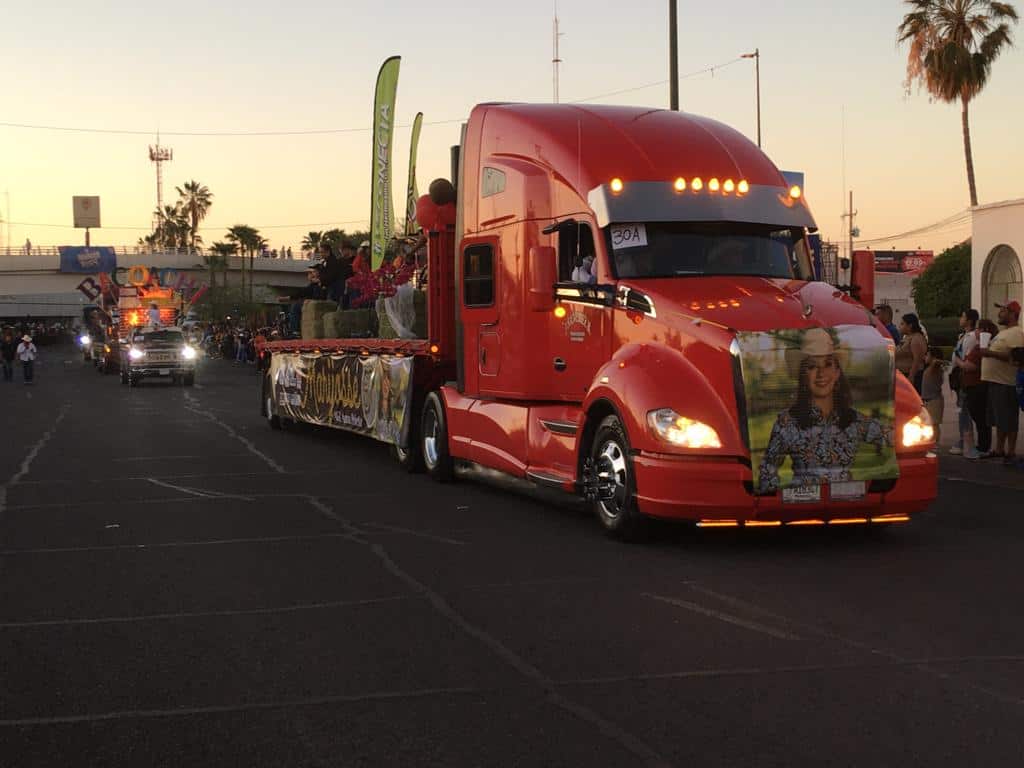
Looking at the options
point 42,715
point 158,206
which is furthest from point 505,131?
point 158,206

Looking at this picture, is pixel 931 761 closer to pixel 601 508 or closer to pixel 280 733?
pixel 280 733

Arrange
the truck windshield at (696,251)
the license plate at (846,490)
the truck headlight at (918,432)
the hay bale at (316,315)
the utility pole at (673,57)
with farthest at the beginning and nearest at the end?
the utility pole at (673,57) → the hay bale at (316,315) → the truck windshield at (696,251) → the truck headlight at (918,432) → the license plate at (846,490)

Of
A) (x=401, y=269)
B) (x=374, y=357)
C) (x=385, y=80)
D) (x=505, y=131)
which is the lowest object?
(x=374, y=357)

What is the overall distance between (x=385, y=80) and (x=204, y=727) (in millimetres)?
20284

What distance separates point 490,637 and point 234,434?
1579 centimetres

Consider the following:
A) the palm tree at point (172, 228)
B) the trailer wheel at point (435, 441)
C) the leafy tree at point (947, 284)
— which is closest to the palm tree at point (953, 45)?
the leafy tree at point (947, 284)

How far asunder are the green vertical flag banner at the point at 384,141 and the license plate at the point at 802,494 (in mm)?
14546

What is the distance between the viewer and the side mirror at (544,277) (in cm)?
1092

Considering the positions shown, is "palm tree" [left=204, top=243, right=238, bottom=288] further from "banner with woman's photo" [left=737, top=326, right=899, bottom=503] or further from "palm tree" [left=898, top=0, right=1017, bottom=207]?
"banner with woman's photo" [left=737, top=326, right=899, bottom=503]

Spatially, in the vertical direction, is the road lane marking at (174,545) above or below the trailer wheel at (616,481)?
below

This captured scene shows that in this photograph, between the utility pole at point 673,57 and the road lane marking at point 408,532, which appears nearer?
the road lane marking at point 408,532

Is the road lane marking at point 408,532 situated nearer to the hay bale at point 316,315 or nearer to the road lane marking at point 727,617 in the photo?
the road lane marking at point 727,617

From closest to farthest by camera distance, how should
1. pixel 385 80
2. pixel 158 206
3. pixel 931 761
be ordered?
pixel 931 761, pixel 385 80, pixel 158 206

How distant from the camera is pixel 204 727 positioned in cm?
533
